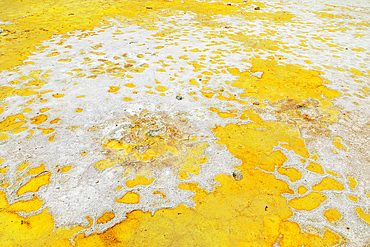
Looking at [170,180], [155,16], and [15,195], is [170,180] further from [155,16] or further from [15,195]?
[155,16]

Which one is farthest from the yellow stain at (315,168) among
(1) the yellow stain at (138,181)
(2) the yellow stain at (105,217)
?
(2) the yellow stain at (105,217)

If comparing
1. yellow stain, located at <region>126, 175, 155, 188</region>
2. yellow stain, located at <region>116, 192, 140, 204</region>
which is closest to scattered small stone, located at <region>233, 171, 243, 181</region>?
yellow stain, located at <region>126, 175, 155, 188</region>

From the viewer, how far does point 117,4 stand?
513 inches

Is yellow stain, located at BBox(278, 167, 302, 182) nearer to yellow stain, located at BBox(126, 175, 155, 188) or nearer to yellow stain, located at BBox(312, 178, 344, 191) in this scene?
yellow stain, located at BBox(312, 178, 344, 191)

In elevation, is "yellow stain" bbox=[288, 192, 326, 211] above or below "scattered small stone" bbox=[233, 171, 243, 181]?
below

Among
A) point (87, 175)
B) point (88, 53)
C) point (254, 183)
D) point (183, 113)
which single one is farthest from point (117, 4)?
point (254, 183)

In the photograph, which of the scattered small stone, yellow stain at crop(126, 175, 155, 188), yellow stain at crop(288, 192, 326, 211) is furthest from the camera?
the scattered small stone

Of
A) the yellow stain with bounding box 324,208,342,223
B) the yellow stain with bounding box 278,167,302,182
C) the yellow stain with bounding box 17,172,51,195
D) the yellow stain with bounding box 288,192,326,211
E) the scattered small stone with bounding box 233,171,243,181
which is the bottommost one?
the yellow stain with bounding box 324,208,342,223

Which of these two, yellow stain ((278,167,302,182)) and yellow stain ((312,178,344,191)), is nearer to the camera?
yellow stain ((312,178,344,191))

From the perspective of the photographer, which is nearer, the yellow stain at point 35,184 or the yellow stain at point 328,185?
the yellow stain at point 35,184

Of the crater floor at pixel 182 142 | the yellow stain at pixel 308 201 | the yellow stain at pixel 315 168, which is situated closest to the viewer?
the crater floor at pixel 182 142

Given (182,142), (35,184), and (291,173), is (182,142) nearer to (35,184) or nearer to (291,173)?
(291,173)

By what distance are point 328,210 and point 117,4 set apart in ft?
48.8

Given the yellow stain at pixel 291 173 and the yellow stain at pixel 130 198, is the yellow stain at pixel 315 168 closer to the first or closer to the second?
the yellow stain at pixel 291 173
